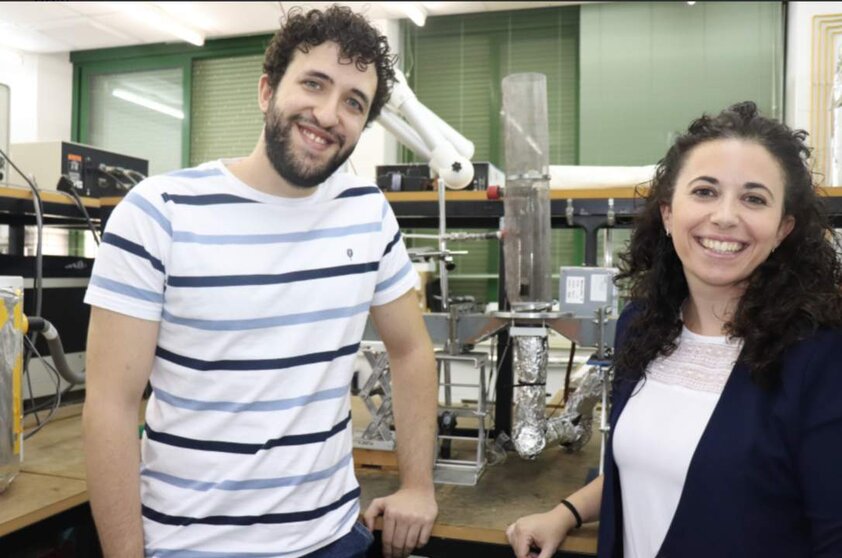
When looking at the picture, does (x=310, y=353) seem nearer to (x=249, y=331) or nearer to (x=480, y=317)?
(x=249, y=331)

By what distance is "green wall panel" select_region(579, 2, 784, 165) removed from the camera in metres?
3.77

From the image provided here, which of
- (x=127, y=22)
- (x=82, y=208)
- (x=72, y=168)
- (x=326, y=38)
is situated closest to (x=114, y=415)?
(x=326, y=38)

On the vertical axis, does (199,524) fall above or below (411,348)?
below

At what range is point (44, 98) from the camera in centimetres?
495

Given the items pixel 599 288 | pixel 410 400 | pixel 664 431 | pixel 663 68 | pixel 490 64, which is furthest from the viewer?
pixel 490 64

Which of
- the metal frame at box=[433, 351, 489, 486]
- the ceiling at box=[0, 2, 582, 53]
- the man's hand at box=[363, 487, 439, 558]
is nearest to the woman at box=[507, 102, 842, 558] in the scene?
the man's hand at box=[363, 487, 439, 558]

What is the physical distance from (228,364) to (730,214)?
75 centimetres

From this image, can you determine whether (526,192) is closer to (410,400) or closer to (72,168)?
(410,400)

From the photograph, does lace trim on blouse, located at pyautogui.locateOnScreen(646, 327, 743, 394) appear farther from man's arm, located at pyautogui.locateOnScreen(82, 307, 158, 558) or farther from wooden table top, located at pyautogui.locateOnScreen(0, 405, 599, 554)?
man's arm, located at pyautogui.locateOnScreen(82, 307, 158, 558)


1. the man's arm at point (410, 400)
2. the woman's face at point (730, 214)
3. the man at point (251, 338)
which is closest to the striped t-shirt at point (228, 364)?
the man at point (251, 338)

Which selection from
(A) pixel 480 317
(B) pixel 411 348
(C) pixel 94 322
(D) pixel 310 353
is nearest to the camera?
A: (C) pixel 94 322

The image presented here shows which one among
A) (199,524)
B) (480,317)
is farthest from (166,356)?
(480,317)

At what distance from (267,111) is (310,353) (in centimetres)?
40

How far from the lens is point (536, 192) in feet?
4.93
